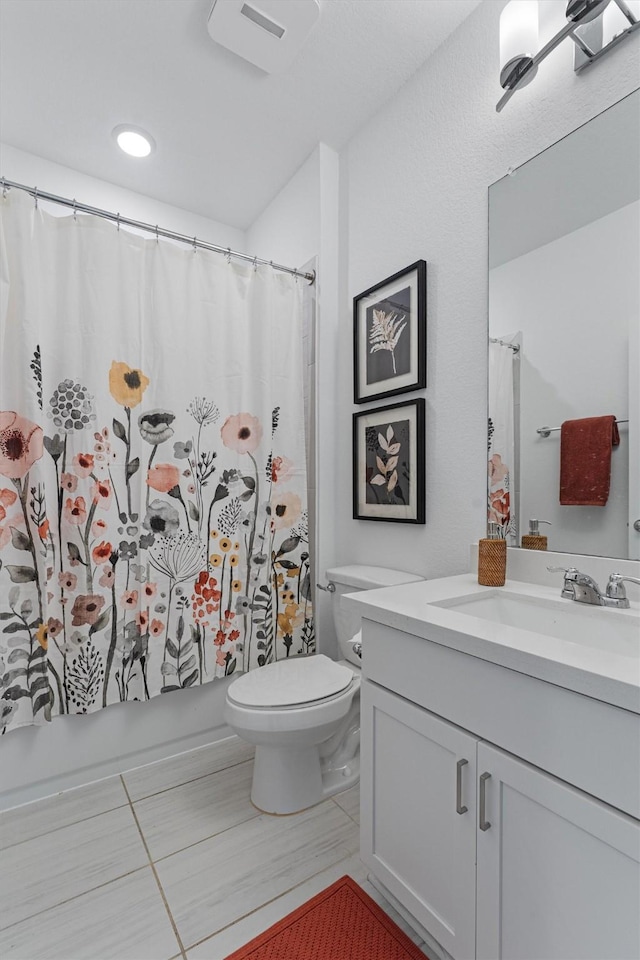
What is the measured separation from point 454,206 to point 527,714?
1544 millimetres

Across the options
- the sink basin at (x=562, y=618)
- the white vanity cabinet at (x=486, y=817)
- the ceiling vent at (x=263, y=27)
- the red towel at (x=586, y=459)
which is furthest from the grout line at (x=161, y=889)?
the ceiling vent at (x=263, y=27)

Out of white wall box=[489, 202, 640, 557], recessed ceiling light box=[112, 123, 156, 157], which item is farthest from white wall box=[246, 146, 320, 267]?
Result: white wall box=[489, 202, 640, 557]

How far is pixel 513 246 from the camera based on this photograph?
137 cm

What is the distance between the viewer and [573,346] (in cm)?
122

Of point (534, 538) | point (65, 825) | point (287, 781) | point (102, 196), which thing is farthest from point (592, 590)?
point (102, 196)

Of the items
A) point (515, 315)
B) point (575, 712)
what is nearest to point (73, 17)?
point (515, 315)

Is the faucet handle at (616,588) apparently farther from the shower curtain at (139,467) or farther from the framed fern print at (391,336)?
the shower curtain at (139,467)

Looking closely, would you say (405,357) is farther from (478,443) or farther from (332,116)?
(332,116)

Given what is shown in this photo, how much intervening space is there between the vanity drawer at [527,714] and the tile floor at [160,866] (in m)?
0.64

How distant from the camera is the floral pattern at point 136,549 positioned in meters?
1.54

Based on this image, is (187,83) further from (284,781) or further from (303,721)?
(284,781)

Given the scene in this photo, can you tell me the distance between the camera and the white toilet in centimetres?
139

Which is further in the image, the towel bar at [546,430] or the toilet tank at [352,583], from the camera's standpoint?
the toilet tank at [352,583]

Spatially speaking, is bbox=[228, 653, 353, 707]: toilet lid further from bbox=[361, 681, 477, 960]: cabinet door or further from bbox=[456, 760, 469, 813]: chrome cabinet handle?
bbox=[456, 760, 469, 813]: chrome cabinet handle
